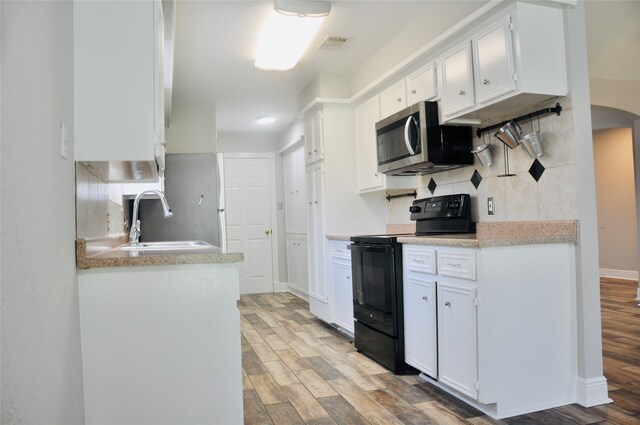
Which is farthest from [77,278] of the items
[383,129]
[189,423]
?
[383,129]

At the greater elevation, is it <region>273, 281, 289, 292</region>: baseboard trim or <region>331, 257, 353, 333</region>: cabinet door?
<region>331, 257, 353, 333</region>: cabinet door

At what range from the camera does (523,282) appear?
8.18ft

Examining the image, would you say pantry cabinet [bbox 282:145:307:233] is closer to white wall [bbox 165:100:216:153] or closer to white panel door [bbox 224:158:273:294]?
white panel door [bbox 224:158:273:294]

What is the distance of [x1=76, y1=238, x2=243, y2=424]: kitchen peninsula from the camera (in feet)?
5.97

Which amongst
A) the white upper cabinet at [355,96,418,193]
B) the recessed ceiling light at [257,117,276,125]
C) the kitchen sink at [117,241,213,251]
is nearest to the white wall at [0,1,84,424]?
the kitchen sink at [117,241,213,251]

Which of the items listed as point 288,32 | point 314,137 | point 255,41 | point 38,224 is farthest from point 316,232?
point 38,224

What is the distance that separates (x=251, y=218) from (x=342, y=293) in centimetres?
341

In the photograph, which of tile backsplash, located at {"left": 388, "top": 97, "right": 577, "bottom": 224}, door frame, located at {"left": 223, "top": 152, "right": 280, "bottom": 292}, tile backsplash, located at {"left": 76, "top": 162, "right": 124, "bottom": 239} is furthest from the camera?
door frame, located at {"left": 223, "top": 152, "right": 280, "bottom": 292}

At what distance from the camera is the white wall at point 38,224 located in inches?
41.7

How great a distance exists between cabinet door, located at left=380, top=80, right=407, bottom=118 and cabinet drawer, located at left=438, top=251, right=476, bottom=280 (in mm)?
1458

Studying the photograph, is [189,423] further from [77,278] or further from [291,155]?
[291,155]

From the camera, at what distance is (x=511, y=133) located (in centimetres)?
280

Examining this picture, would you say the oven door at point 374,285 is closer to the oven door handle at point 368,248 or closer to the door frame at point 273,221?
Answer: the oven door handle at point 368,248

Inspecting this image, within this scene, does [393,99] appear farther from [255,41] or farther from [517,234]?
[517,234]
